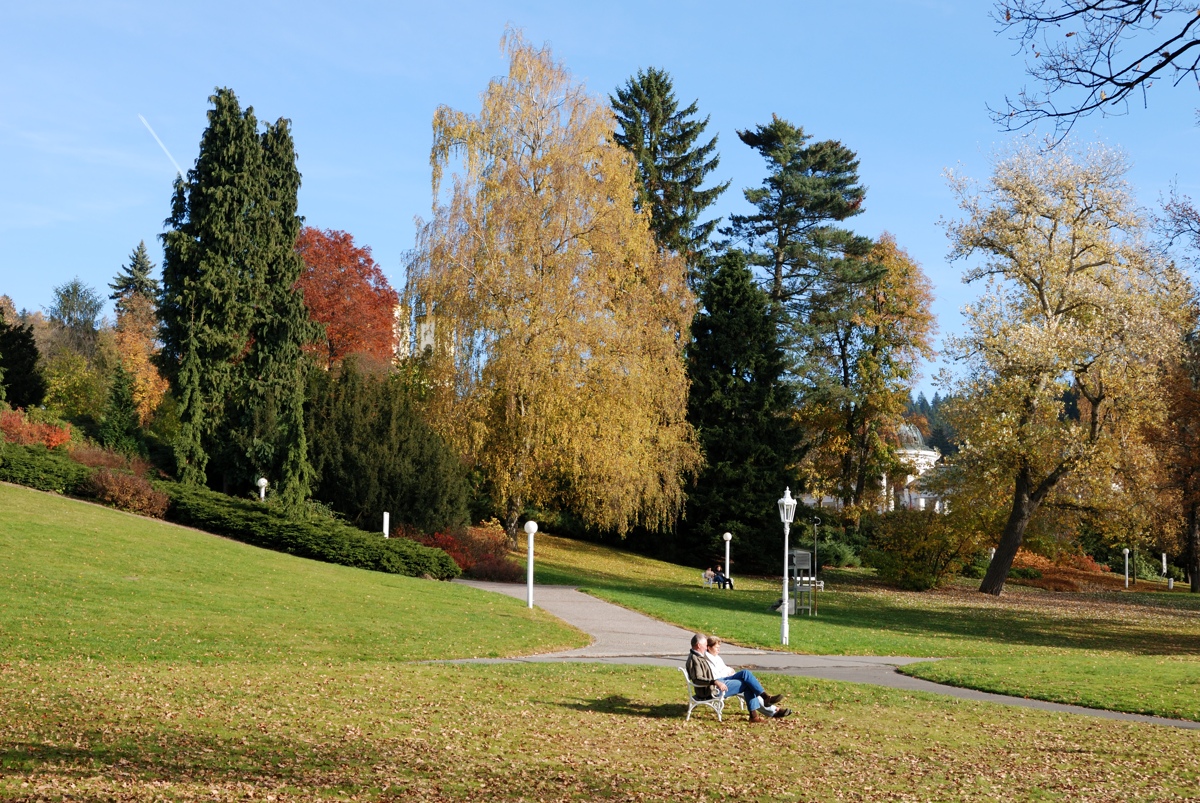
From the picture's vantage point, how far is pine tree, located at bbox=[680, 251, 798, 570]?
45750mm

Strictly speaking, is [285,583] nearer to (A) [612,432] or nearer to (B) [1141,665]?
(A) [612,432]

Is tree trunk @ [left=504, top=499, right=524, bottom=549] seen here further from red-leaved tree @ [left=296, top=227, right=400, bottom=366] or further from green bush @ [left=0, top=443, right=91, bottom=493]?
red-leaved tree @ [left=296, top=227, right=400, bottom=366]

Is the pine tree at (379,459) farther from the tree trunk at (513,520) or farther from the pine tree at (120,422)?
the pine tree at (120,422)

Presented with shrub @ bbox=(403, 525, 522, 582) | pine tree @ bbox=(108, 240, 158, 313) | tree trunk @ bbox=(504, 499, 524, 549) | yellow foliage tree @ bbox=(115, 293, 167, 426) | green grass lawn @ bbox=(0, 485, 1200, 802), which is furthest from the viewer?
pine tree @ bbox=(108, 240, 158, 313)

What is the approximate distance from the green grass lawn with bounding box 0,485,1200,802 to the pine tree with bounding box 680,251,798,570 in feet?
87.9

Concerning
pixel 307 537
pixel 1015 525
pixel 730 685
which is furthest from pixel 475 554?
pixel 730 685

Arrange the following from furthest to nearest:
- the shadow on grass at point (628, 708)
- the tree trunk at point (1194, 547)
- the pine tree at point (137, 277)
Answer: the pine tree at point (137, 277), the tree trunk at point (1194, 547), the shadow on grass at point (628, 708)

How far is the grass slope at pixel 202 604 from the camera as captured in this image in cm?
1571

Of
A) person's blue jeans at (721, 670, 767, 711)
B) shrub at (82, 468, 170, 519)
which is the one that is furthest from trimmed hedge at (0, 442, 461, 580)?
person's blue jeans at (721, 670, 767, 711)

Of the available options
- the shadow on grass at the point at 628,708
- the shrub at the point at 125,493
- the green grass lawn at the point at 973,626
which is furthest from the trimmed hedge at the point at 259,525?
the shadow on grass at the point at 628,708

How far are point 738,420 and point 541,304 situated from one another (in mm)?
15786

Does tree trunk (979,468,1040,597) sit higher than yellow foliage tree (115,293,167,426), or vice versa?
yellow foliage tree (115,293,167,426)

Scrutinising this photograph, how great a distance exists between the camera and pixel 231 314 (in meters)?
35.3

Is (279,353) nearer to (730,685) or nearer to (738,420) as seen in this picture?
(738,420)
